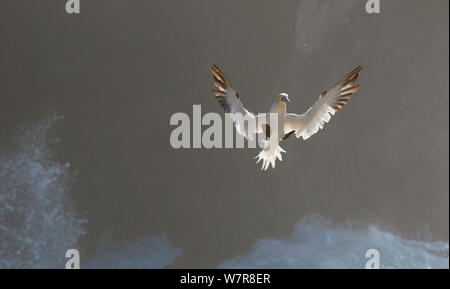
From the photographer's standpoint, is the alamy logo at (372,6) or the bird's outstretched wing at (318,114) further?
the alamy logo at (372,6)

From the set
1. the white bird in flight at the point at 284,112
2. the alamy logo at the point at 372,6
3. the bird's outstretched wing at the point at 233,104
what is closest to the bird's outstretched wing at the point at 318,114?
the white bird in flight at the point at 284,112

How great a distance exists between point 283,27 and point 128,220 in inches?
100.0

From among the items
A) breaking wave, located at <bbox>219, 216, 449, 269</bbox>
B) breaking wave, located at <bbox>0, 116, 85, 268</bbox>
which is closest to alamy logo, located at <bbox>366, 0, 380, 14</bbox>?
breaking wave, located at <bbox>219, 216, 449, 269</bbox>

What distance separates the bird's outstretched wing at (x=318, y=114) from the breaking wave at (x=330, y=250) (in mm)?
2429

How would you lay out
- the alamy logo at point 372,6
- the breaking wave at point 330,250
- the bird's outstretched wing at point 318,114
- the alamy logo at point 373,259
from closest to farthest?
the bird's outstretched wing at point 318,114
the breaking wave at point 330,250
the alamy logo at point 373,259
the alamy logo at point 372,6

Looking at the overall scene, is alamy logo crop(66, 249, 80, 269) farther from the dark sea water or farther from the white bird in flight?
the white bird in flight

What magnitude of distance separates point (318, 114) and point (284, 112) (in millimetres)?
262

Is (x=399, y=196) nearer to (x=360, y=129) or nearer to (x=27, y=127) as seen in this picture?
(x=360, y=129)

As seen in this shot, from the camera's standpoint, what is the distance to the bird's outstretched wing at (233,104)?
3967mm

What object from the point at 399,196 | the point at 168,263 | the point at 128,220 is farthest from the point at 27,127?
the point at 399,196

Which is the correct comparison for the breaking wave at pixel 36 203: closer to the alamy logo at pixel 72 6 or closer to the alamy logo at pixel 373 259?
the alamy logo at pixel 72 6

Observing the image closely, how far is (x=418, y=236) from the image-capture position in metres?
7.13

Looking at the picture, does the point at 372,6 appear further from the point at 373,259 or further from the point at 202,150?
the point at 373,259

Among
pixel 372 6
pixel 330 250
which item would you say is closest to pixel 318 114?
pixel 330 250
